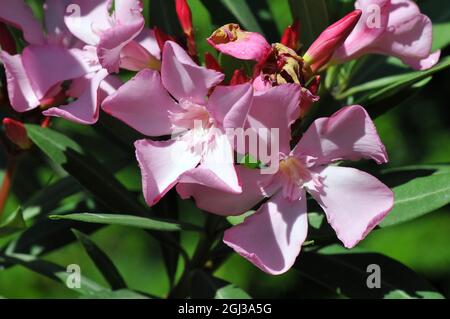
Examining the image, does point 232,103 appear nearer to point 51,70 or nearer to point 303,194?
point 303,194

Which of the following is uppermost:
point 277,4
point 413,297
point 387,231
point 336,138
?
point 336,138

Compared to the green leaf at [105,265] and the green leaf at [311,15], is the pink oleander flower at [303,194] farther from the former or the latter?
the green leaf at [105,265]

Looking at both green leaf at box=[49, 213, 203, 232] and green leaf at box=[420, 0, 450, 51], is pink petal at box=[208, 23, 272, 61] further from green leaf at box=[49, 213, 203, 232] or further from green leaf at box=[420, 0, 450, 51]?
green leaf at box=[420, 0, 450, 51]

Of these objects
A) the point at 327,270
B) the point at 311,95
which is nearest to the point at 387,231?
the point at 327,270

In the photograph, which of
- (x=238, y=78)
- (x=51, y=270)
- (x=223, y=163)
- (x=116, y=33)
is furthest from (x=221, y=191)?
(x=51, y=270)

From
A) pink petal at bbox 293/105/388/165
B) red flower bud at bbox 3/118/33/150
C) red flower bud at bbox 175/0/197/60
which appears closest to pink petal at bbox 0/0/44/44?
red flower bud at bbox 3/118/33/150

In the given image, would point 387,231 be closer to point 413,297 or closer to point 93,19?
point 413,297
